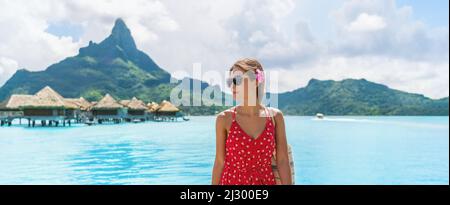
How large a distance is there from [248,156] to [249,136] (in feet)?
0.20

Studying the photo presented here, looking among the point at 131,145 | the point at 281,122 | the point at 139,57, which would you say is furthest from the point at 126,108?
the point at 139,57

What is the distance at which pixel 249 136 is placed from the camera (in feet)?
4.49

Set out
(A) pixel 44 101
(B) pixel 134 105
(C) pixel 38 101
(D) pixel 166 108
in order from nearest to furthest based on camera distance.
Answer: (C) pixel 38 101 < (A) pixel 44 101 < (B) pixel 134 105 < (D) pixel 166 108

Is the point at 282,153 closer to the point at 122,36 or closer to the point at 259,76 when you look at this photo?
the point at 259,76

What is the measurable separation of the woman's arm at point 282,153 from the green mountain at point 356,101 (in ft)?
332

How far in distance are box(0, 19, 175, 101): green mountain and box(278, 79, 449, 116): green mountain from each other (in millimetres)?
30863

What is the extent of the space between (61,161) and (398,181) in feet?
36.7

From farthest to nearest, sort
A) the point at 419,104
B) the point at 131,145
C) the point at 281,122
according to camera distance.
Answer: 1. the point at 419,104
2. the point at 131,145
3. the point at 281,122

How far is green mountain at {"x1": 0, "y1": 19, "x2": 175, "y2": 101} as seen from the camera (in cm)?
9475

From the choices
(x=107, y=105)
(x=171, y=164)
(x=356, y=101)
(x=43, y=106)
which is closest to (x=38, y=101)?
(x=43, y=106)

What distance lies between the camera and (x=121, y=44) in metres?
122

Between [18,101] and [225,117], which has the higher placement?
[18,101]
